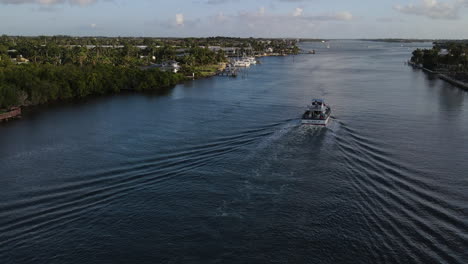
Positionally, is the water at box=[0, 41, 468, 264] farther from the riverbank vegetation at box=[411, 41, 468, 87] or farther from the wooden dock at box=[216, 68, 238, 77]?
the wooden dock at box=[216, 68, 238, 77]

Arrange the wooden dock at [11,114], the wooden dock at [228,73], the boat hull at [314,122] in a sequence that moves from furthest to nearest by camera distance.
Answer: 1. the wooden dock at [228,73]
2. the wooden dock at [11,114]
3. the boat hull at [314,122]

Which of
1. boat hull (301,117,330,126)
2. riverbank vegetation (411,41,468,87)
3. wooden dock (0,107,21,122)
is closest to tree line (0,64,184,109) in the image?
wooden dock (0,107,21,122)

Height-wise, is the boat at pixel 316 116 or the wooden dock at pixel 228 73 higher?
the wooden dock at pixel 228 73

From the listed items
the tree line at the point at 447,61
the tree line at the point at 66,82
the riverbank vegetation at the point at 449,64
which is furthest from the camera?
the tree line at the point at 447,61

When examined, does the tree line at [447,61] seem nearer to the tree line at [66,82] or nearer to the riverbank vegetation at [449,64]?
the riverbank vegetation at [449,64]

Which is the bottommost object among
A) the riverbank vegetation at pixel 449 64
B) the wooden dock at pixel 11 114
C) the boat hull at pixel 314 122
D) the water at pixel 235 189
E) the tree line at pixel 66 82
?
the water at pixel 235 189

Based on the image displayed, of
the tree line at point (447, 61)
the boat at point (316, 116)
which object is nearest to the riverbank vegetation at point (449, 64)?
the tree line at point (447, 61)

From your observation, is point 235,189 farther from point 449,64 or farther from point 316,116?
point 449,64

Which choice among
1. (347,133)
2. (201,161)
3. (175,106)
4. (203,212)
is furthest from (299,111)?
(203,212)

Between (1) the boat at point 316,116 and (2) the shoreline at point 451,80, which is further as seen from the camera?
(2) the shoreline at point 451,80
